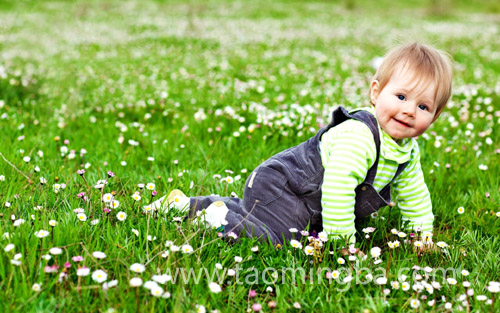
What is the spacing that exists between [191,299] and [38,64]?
10274mm

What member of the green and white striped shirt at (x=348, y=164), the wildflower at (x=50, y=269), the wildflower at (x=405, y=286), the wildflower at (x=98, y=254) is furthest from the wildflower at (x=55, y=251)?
the wildflower at (x=405, y=286)

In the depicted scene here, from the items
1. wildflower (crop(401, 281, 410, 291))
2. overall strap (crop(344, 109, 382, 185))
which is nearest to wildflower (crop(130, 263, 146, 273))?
wildflower (crop(401, 281, 410, 291))

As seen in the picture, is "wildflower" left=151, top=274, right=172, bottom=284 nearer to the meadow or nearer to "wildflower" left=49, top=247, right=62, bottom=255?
the meadow

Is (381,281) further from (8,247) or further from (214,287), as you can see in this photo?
(8,247)

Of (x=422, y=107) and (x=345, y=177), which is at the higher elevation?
(x=422, y=107)

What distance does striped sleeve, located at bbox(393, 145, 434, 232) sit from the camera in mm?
3637

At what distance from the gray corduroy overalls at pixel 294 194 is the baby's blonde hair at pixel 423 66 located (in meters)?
0.37

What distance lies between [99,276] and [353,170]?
5.77 ft

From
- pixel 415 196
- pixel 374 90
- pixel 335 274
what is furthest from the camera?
pixel 415 196

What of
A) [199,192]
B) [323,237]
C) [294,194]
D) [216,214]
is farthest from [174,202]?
[323,237]

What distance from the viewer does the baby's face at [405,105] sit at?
319 centimetres

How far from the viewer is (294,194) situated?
3.50 meters

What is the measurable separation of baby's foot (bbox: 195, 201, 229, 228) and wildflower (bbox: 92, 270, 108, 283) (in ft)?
2.88

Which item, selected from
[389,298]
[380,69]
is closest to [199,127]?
[380,69]
